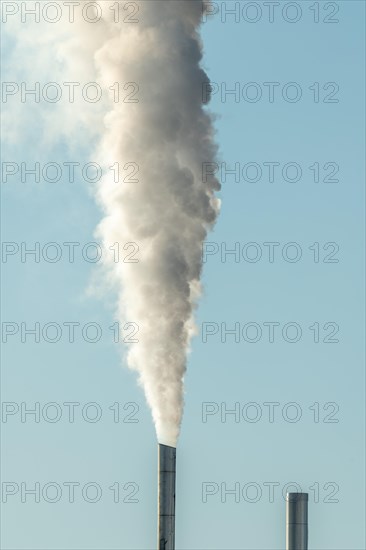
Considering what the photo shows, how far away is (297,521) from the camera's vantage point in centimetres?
5353

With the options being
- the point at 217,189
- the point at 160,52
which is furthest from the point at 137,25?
the point at 217,189

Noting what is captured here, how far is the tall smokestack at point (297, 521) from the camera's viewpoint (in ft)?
174

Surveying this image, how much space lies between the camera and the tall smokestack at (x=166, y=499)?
50656 mm

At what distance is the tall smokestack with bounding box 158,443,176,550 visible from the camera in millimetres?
50656

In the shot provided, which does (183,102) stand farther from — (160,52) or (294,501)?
(294,501)

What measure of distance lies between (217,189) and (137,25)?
4.52 meters

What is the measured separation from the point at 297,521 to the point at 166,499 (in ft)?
14.0

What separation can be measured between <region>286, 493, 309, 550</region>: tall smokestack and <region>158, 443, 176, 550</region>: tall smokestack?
378cm

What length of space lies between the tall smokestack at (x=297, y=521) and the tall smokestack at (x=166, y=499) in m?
3.78

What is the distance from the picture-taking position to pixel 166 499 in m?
50.9

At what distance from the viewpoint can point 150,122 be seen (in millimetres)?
52656

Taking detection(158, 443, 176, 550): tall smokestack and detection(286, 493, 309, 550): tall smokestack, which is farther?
detection(286, 493, 309, 550): tall smokestack

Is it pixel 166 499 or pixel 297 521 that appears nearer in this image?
pixel 166 499

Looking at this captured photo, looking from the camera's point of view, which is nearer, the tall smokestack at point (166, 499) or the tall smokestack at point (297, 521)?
the tall smokestack at point (166, 499)
